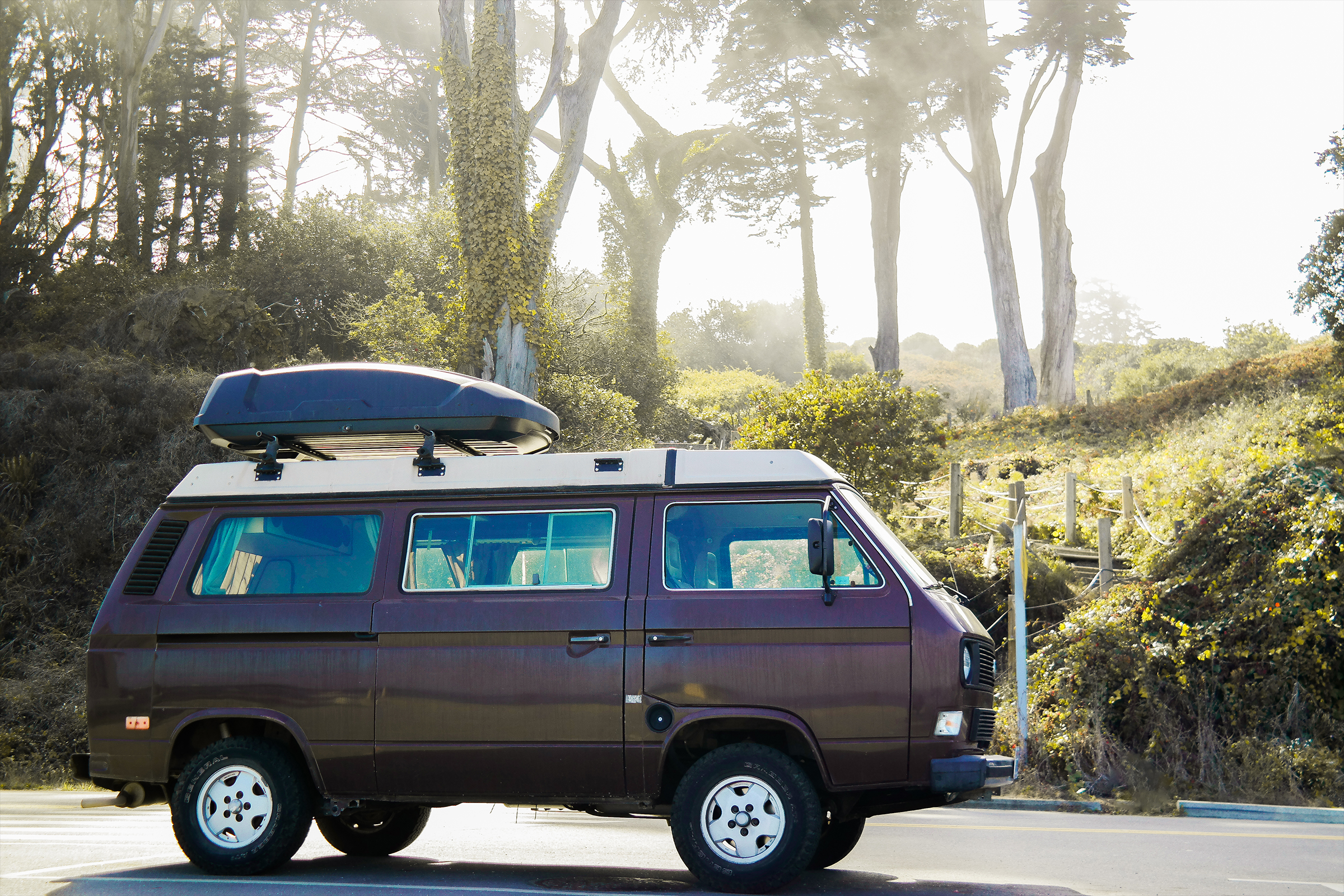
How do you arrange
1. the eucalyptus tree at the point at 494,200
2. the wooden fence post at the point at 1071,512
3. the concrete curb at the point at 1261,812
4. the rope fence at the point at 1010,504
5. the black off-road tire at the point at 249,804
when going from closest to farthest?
the black off-road tire at the point at 249,804 → the concrete curb at the point at 1261,812 → the rope fence at the point at 1010,504 → the wooden fence post at the point at 1071,512 → the eucalyptus tree at the point at 494,200

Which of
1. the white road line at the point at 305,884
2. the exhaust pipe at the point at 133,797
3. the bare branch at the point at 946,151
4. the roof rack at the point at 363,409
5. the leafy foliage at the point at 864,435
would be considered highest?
the bare branch at the point at 946,151

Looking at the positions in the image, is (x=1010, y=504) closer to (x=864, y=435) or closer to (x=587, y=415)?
(x=864, y=435)

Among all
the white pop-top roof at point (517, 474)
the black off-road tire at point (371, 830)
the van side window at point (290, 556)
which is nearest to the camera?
the white pop-top roof at point (517, 474)

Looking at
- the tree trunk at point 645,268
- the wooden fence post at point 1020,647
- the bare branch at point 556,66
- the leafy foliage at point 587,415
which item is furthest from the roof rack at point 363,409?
the tree trunk at point 645,268

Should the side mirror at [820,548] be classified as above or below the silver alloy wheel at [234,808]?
above

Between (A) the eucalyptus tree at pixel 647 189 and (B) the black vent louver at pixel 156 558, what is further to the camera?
(A) the eucalyptus tree at pixel 647 189

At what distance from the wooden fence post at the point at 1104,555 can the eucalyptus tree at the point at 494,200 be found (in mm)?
9941

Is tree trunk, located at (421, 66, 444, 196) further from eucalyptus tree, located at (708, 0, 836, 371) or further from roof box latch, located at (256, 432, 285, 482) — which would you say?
roof box latch, located at (256, 432, 285, 482)

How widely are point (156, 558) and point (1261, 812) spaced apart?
382 inches

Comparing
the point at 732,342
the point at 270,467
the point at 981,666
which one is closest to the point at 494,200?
the point at 270,467

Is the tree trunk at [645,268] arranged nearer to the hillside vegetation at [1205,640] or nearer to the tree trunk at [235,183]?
the tree trunk at [235,183]

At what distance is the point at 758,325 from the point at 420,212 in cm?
4644

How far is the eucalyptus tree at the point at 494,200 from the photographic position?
19938mm

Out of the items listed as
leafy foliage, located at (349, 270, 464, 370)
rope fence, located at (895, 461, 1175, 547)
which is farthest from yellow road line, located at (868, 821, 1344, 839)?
leafy foliage, located at (349, 270, 464, 370)
